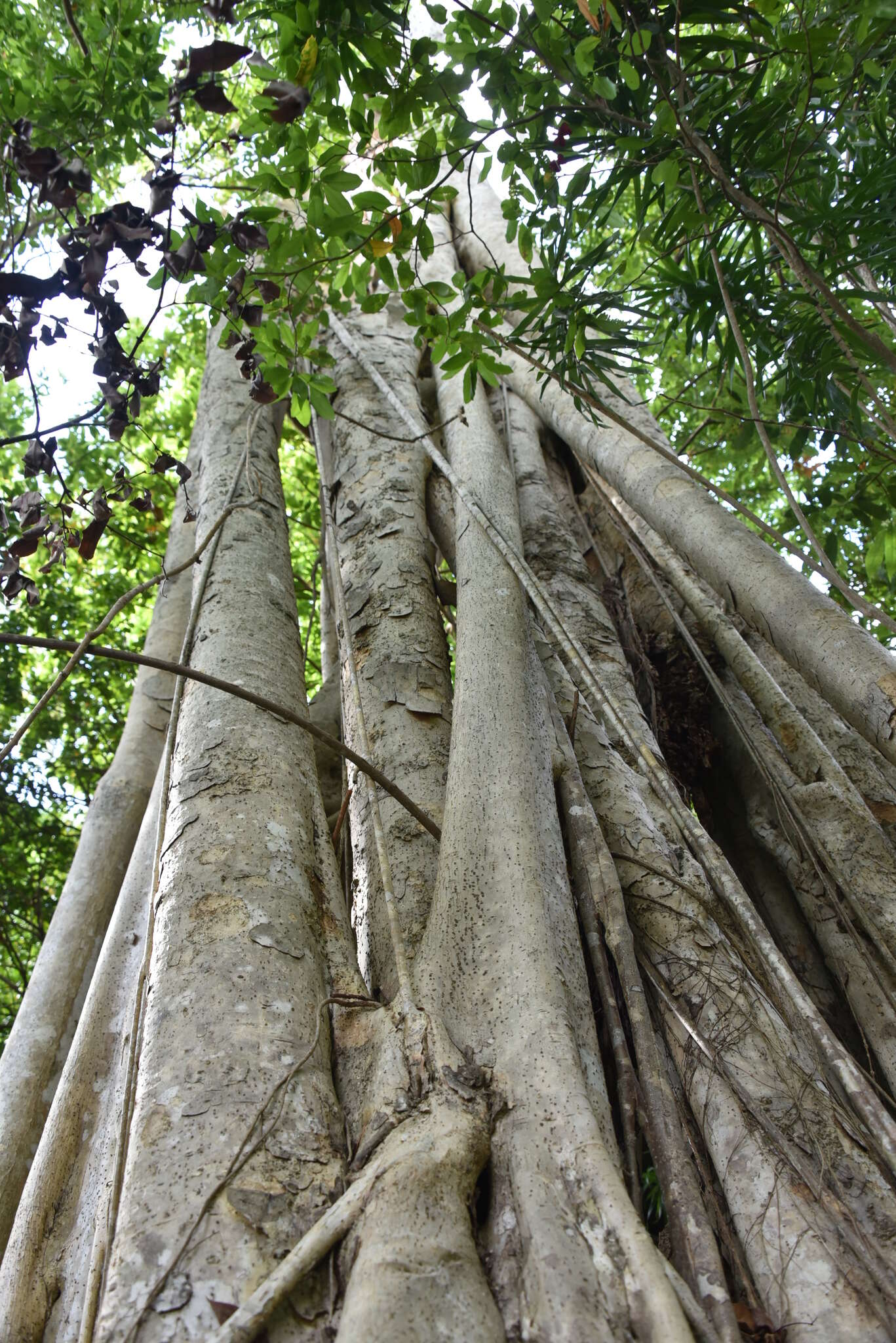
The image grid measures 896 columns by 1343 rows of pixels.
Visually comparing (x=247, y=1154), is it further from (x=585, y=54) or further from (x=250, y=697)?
(x=585, y=54)

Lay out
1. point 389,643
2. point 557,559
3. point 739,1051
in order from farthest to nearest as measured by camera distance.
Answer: point 557,559 → point 389,643 → point 739,1051

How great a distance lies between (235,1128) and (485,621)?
1.10m

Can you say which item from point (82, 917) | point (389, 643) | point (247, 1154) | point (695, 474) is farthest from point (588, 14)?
point (82, 917)

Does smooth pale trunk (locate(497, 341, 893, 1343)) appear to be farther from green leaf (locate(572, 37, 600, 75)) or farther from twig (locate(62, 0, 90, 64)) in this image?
twig (locate(62, 0, 90, 64))

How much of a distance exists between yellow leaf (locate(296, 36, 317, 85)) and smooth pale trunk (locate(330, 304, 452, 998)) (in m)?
0.90

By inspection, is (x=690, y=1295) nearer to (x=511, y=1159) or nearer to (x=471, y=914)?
(x=511, y=1159)

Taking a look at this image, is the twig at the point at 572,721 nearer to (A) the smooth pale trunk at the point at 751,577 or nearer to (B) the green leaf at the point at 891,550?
(A) the smooth pale trunk at the point at 751,577

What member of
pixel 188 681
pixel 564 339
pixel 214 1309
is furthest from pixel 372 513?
pixel 214 1309

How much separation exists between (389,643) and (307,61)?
3.91ft

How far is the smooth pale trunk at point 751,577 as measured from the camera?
1.48m

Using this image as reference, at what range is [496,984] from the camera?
1247 mm

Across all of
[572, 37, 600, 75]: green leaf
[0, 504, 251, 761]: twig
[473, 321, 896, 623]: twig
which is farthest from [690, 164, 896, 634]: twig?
[0, 504, 251, 761]: twig

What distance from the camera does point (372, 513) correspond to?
252 cm

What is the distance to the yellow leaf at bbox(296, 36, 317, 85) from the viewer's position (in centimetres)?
154
